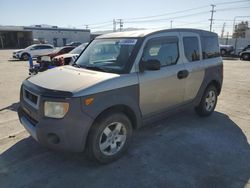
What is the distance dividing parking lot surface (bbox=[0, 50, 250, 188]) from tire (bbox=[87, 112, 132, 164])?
6.2 inches

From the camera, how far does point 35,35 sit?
50.4 metres

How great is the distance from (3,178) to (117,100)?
181 cm

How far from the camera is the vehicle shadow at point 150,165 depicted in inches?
115

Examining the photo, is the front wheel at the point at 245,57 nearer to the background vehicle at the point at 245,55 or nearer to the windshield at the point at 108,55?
the background vehicle at the point at 245,55

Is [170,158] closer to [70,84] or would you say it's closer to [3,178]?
[70,84]

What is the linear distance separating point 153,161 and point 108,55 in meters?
1.91

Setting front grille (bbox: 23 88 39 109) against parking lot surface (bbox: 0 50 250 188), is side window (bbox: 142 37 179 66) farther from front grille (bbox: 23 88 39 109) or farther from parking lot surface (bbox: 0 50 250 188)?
front grille (bbox: 23 88 39 109)

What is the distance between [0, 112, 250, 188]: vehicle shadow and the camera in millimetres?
2924

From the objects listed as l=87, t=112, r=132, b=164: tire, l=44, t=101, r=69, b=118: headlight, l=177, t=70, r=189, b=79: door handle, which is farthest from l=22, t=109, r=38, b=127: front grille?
l=177, t=70, r=189, b=79: door handle

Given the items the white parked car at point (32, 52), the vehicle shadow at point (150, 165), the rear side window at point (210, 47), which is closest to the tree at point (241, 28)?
the white parked car at point (32, 52)

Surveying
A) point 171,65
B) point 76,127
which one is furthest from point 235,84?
point 76,127

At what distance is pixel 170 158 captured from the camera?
3484mm

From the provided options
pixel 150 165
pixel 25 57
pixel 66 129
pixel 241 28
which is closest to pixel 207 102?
pixel 150 165

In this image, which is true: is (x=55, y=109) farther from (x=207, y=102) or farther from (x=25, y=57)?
(x=25, y=57)
